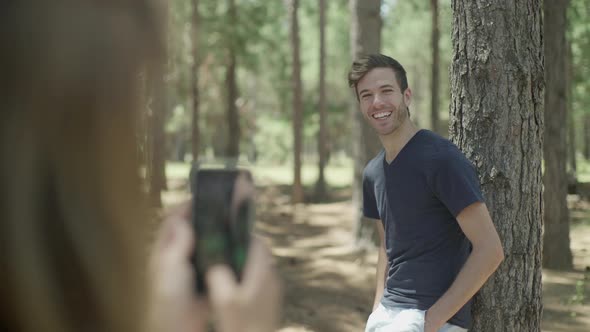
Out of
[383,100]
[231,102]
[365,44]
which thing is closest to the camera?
[383,100]

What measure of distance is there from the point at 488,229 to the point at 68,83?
8.12 feet

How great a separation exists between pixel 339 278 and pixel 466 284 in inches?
291

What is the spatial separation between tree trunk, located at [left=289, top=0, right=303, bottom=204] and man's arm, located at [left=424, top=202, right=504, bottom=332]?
55.9 ft

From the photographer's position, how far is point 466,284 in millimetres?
2807

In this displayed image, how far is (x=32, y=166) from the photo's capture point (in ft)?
2.43

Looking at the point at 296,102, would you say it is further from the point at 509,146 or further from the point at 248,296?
the point at 248,296

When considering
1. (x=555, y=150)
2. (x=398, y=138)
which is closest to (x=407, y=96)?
(x=398, y=138)

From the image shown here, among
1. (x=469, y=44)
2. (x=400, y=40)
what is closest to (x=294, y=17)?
(x=469, y=44)

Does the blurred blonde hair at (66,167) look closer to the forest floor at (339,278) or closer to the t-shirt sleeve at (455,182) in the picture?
the t-shirt sleeve at (455,182)

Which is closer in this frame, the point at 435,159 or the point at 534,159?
the point at 435,159

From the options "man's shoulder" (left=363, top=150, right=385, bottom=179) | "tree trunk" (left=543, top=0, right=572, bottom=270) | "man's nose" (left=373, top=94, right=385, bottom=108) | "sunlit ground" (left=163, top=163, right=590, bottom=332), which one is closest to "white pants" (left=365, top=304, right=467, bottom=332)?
"man's shoulder" (left=363, top=150, right=385, bottom=179)

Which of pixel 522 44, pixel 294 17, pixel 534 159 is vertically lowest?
pixel 534 159

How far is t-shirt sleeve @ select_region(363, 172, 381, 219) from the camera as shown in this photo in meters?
3.47

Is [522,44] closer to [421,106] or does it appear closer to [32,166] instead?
[32,166]
